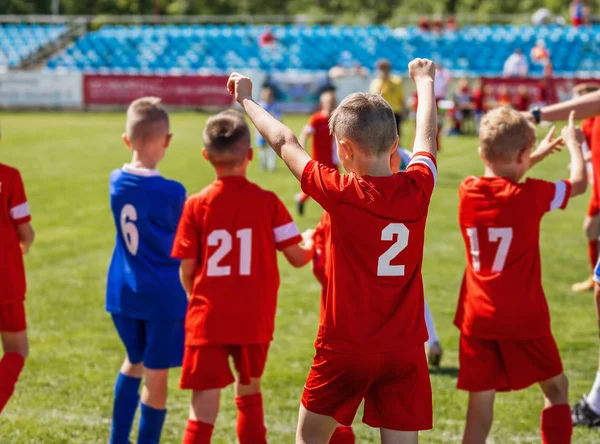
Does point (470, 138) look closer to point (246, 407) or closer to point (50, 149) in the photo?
point (50, 149)

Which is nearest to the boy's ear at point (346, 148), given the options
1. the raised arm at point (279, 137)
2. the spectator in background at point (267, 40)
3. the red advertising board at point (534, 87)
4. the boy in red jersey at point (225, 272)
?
the raised arm at point (279, 137)

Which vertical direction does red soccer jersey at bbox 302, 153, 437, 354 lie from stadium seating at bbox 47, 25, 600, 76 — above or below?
below

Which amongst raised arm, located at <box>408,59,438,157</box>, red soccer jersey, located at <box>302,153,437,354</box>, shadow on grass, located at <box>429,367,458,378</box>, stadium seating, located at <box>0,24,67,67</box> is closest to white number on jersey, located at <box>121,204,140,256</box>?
red soccer jersey, located at <box>302,153,437,354</box>

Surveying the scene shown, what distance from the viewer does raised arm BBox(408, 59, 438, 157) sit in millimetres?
3539

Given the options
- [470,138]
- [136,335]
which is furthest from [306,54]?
[136,335]

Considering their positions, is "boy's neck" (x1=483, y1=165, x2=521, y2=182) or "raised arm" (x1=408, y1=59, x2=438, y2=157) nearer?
"raised arm" (x1=408, y1=59, x2=438, y2=157)

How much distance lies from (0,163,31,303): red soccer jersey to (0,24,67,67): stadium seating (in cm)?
3647

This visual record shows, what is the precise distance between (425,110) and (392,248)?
2.03ft

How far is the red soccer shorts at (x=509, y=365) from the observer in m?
4.40

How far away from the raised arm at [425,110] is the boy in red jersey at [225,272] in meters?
1.10

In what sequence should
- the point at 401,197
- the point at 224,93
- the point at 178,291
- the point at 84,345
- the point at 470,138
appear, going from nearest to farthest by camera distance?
the point at 401,197 → the point at 178,291 → the point at 84,345 → the point at 470,138 → the point at 224,93

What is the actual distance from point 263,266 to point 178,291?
60 cm

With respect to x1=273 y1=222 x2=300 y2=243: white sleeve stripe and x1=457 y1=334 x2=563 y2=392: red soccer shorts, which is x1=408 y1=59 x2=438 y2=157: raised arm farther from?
x1=457 y1=334 x2=563 y2=392: red soccer shorts

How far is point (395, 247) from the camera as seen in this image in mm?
3379
